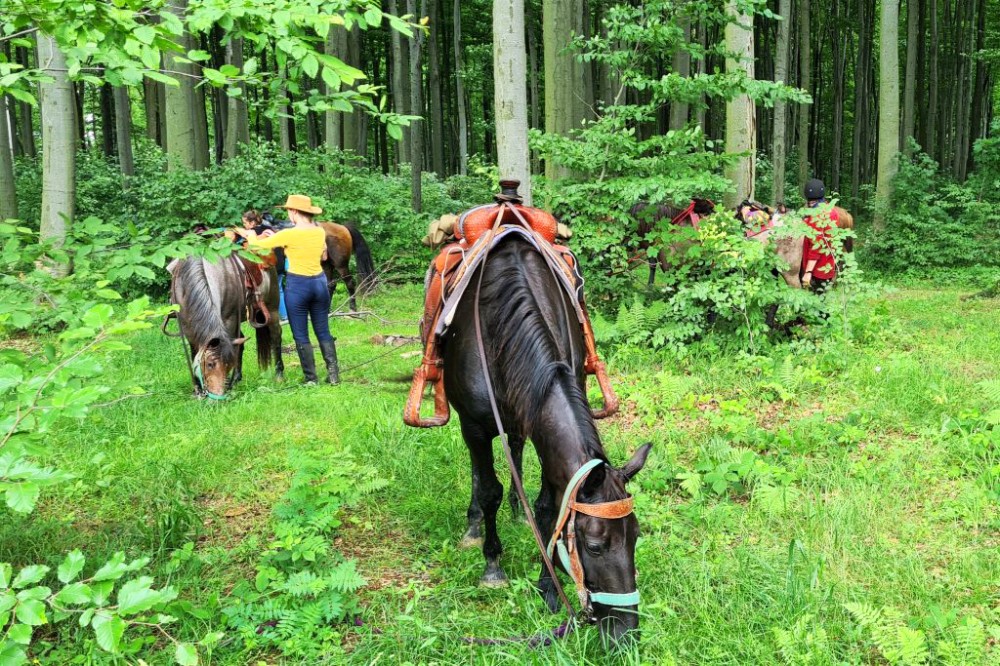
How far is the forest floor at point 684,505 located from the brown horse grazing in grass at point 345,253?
580 centimetres

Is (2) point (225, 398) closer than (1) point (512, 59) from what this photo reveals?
Yes

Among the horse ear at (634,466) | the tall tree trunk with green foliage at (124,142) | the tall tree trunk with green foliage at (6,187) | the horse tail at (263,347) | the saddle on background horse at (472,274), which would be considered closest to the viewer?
the horse ear at (634,466)

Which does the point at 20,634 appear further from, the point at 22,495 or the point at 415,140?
the point at 415,140

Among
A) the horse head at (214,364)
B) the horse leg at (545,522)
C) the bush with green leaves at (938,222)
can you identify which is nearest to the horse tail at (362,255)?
the horse head at (214,364)

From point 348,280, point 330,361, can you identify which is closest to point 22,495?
point 330,361

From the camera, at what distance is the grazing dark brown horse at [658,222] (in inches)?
332

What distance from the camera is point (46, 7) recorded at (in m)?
2.65

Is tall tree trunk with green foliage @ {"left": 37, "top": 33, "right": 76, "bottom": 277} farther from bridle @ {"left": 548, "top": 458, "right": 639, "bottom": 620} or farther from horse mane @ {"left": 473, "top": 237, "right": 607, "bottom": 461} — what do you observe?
bridle @ {"left": 548, "top": 458, "right": 639, "bottom": 620}

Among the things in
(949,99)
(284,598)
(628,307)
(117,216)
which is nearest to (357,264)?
(117,216)

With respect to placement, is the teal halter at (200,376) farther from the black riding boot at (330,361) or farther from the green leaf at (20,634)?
the green leaf at (20,634)

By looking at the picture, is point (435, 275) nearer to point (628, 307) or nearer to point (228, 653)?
point (228, 653)

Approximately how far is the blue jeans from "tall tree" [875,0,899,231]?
43.8 ft

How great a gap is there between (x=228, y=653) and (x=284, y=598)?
360 millimetres

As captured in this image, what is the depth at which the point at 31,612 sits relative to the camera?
198cm
